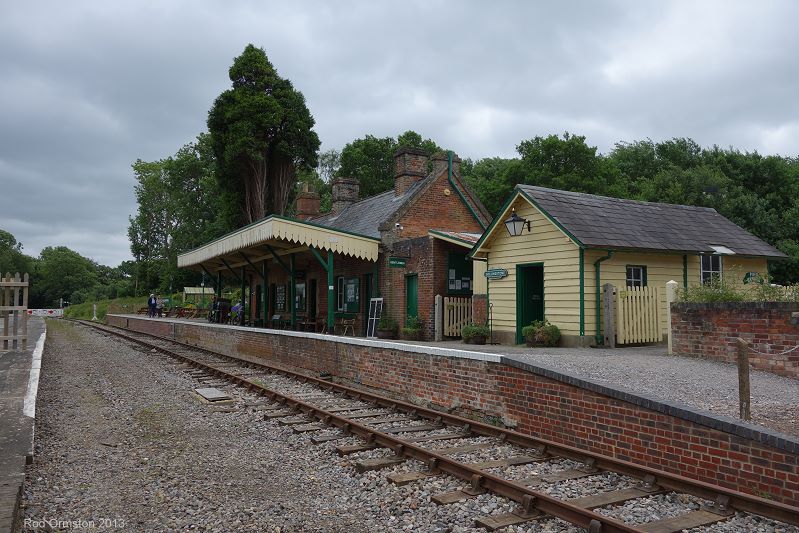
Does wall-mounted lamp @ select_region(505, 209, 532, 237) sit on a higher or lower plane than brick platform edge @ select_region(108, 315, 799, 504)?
higher

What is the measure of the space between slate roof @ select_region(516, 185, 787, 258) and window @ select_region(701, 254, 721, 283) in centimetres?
35

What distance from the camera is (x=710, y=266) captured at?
14.7 metres

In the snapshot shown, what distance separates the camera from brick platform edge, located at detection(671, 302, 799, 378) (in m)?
9.04

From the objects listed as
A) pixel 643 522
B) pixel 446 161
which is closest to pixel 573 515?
pixel 643 522

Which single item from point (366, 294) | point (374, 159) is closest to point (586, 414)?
point (366, 294)

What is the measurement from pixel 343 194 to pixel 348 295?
317 inches

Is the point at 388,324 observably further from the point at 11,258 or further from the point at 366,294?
the point at 11,258

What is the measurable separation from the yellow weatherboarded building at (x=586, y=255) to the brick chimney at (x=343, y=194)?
13.8m

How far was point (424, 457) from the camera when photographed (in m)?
6.05

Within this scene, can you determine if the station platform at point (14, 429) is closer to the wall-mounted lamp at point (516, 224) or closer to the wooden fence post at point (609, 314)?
the wall-mounted lamp at point (516, 224)

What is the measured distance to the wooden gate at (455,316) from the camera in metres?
17.4

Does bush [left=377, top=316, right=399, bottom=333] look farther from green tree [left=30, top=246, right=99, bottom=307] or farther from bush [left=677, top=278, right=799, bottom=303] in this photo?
green tree [left=30, top=246, right=99, bottom=307]

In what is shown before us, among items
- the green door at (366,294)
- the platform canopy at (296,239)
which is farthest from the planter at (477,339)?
the green door at (366,294)

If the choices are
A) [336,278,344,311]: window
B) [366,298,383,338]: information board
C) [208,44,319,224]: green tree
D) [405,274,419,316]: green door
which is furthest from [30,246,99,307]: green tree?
[405,274,419,316]: green door
